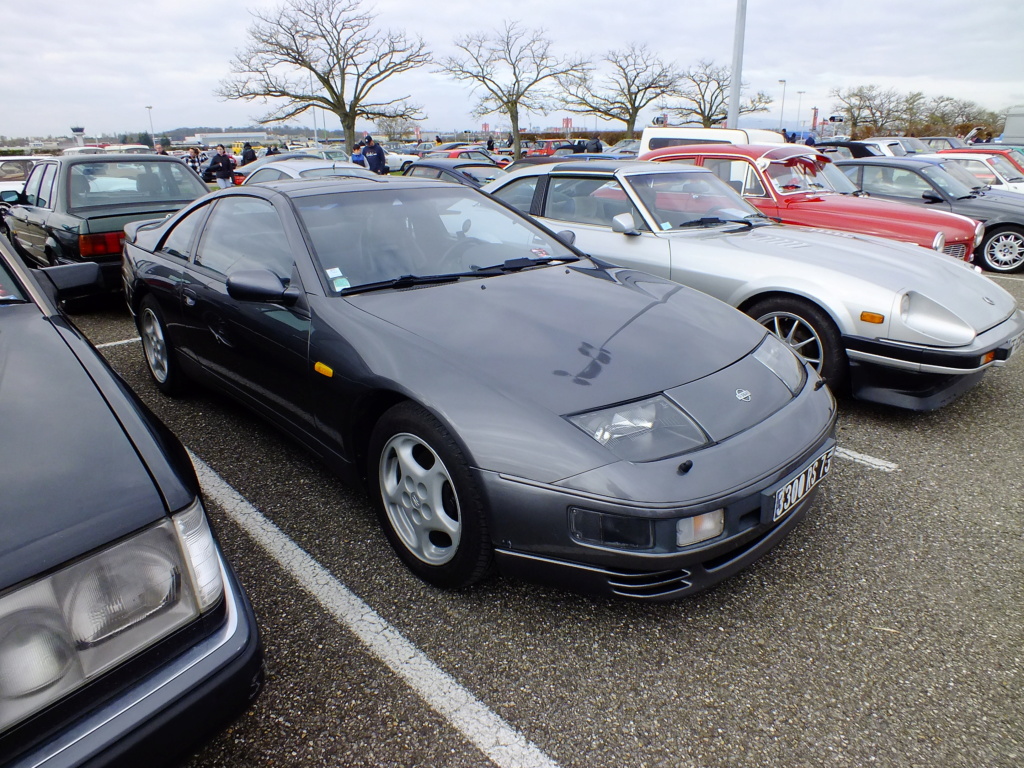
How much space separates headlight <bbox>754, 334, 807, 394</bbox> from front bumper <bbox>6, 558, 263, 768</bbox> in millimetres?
1953

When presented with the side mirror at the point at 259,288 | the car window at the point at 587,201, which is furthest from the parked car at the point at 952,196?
the side mirror at the point at 259,288

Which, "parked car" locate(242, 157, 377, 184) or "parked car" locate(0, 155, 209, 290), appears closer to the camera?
"parked car" locate(0, 155, 209, 290)

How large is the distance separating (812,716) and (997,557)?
125 cm

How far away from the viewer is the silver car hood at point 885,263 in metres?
3.66

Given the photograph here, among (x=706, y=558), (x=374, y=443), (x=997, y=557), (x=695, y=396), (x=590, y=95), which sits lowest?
(x=997, y=557)

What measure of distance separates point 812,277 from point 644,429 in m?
2.36

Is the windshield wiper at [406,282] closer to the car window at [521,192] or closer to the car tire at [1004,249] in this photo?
the car window at [521,192]

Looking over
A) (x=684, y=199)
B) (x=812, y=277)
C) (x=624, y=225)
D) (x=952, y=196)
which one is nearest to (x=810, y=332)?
(x=812, y=277)

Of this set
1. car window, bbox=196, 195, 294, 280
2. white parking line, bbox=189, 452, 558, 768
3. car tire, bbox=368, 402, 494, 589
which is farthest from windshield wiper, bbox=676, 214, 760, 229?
white parking line, bbox=189, 452, 558, 768

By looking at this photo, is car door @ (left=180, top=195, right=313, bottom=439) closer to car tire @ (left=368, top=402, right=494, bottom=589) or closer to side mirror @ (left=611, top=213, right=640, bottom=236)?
car tire @ (left=368, top=402, right=494, bottom=589)

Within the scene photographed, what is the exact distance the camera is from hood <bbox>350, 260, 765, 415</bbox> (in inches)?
82.6

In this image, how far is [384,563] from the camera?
2.48 m

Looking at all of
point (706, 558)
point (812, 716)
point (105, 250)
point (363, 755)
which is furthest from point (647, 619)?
point (105, 250)

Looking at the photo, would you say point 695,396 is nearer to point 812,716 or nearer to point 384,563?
point 812,716
